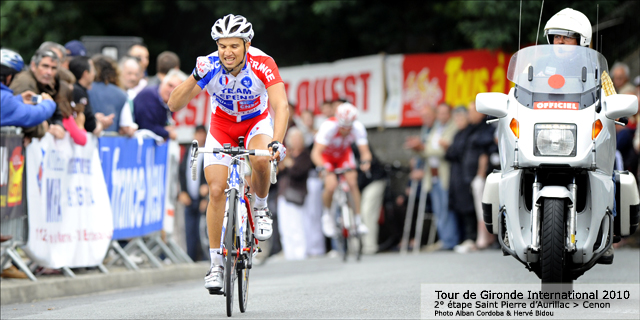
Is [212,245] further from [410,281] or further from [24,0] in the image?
[24,0]

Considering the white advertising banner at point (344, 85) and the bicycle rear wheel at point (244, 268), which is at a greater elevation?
the white advertising banner at point (344, 85)

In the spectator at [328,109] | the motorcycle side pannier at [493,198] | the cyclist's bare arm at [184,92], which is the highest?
the spectator at [328,109]

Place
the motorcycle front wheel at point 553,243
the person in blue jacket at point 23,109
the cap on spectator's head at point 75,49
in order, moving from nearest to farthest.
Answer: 1. the motorcycle front wheel at point 553,243
2. the person in blue jacket at point 23,109
3. the cap on spectator's head at point 75,49

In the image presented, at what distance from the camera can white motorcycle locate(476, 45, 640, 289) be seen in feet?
24.3

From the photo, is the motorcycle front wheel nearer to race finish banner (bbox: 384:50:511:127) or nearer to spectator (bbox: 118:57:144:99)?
spectator (bbox: 118:57:144:99)

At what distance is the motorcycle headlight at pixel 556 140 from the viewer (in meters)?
7.55

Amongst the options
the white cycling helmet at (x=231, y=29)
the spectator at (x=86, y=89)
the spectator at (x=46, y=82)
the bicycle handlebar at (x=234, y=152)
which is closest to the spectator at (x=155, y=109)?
the spectator at (x=86, y=89)

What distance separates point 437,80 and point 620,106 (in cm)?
1163

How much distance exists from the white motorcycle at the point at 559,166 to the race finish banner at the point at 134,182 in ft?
16.4

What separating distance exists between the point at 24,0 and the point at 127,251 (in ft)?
20.6

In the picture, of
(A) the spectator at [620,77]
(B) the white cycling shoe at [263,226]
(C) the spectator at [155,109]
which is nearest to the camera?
(B) the white cycling shoe at [263,226]

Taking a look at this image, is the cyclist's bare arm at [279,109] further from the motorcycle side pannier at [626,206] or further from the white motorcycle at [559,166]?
the motorcycle side pannier at [626,206]

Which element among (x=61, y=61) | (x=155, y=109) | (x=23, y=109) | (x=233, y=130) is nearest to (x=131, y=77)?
(x=155, y=109)

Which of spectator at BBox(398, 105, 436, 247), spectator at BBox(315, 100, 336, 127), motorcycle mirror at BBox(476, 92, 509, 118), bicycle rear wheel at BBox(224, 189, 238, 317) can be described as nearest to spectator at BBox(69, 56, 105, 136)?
bicycle rear wheel at BBox(224, 189, 238, 317)
